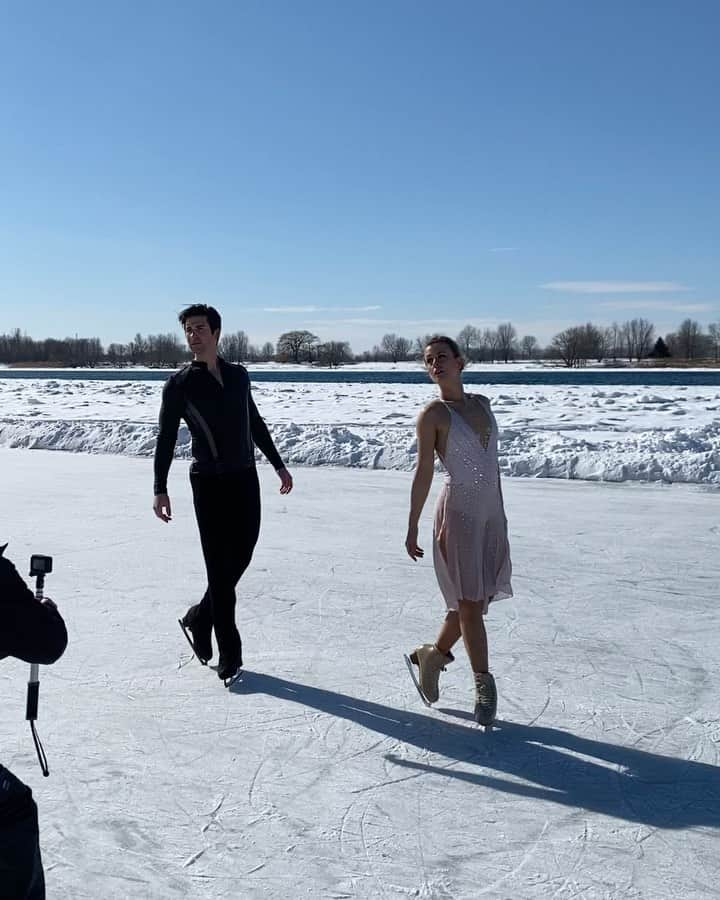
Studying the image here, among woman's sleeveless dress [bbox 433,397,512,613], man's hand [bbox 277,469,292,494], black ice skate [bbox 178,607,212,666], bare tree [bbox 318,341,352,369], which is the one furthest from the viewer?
bare tree [bbox 318,341,352,369]

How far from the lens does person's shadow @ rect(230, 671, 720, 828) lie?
2928 mm

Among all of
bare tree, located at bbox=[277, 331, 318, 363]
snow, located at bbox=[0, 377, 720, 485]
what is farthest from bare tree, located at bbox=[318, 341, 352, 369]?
snow, located at bbox=[0, 377, 720, 485]

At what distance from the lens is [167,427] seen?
3988mm

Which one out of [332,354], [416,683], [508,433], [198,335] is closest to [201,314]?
[198,335]

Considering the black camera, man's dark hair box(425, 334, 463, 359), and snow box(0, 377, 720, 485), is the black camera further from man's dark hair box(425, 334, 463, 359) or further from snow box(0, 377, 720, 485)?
snow box(0, 377, 720, 485)

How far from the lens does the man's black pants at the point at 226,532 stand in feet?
12.9

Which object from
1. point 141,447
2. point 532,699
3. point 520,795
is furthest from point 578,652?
point 141,447

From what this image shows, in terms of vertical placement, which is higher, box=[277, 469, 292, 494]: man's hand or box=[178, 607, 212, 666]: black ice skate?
box=[277, 469, 292, 494]: man's hand

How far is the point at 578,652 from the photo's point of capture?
14.6 feet

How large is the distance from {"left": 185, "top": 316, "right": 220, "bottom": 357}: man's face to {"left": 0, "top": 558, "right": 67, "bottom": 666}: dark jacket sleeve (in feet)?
7.17

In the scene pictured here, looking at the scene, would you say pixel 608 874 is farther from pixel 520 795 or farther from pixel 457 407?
pixel 457 407

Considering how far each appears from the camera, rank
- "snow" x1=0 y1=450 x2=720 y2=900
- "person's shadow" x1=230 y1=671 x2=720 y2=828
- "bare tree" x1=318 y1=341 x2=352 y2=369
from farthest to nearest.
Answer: "bare tree" x1=318 y1=341 x2=352 y2=369 < "person's shadow" x1=230 y1=671 x2=720 y2=828 < "snow" x1=0 y1=450 x2=720 y2=900

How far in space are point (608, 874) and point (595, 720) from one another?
117cm

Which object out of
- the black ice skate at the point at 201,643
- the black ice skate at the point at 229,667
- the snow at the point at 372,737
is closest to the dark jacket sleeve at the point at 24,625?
the snow at the point at 372,737
